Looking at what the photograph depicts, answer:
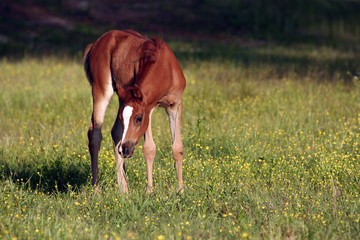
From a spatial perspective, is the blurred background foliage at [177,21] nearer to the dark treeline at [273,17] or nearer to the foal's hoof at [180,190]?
the dark treeline at [273,17]

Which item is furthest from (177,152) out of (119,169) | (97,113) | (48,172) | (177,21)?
(177,21)

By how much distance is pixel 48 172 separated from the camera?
5648mm

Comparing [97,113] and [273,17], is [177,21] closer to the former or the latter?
[273,17]

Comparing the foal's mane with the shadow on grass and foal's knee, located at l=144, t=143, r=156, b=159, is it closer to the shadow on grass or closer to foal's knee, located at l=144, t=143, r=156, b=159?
foal's knee, located at l=144, t=143, r=156, b=159

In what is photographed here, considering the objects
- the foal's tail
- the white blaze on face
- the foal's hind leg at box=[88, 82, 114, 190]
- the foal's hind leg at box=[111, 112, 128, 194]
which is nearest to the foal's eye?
the white blaze on face

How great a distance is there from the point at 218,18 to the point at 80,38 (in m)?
7.50

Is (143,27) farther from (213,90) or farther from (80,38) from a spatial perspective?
(213,90)

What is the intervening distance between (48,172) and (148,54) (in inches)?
73.1

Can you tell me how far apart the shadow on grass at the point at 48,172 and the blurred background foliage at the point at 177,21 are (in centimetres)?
894

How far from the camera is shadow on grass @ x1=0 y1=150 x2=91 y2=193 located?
5492mm

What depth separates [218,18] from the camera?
2183cm

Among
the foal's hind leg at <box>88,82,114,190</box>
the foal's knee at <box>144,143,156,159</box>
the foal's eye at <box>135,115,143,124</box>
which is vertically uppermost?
the foal's eye at <box>135,115,143,124</box>

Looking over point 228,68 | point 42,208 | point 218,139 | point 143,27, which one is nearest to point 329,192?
point 218,139

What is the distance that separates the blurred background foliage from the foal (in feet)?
29.8
